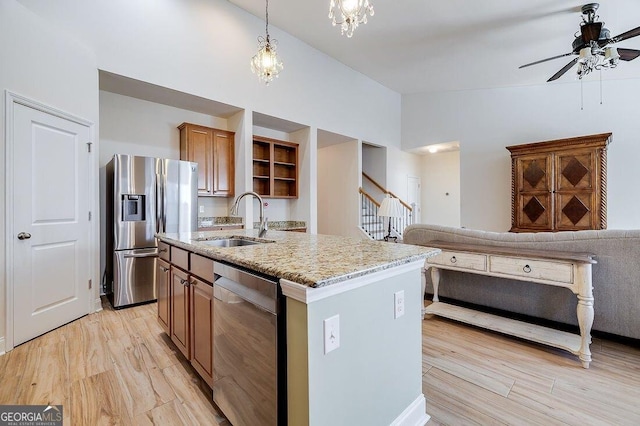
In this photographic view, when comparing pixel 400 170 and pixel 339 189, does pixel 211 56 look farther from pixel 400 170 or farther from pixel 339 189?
pixel 400 170

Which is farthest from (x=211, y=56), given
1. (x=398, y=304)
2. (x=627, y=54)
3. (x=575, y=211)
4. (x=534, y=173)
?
(x=575, y=211)

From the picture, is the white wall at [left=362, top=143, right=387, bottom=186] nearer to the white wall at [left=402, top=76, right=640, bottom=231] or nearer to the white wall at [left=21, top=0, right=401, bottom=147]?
the white wall at [left=402, top=76, right=640, bottom=231]

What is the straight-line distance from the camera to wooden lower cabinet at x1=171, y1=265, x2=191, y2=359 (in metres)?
2.01

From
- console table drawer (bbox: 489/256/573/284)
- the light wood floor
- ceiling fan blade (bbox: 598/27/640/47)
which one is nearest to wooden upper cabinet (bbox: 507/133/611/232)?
ceiling fan blade (bbox: 598/27/640/47)

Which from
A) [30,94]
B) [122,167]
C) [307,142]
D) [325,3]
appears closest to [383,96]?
[307,142]

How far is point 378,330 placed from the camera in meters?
1.35

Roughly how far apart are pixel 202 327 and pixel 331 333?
1.07 meters

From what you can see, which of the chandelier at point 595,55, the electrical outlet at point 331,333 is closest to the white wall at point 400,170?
the chandelier at point 595,55

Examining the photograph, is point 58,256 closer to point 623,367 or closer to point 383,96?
point 623,367

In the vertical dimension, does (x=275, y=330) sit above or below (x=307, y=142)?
below

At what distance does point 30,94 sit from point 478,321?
453 cm

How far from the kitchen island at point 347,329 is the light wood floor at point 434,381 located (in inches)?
13.5

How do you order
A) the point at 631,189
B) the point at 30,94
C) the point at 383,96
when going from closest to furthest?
the point at 30,94, the point at 631,189, the point at 383,96

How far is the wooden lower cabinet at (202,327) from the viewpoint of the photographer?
1714mm
